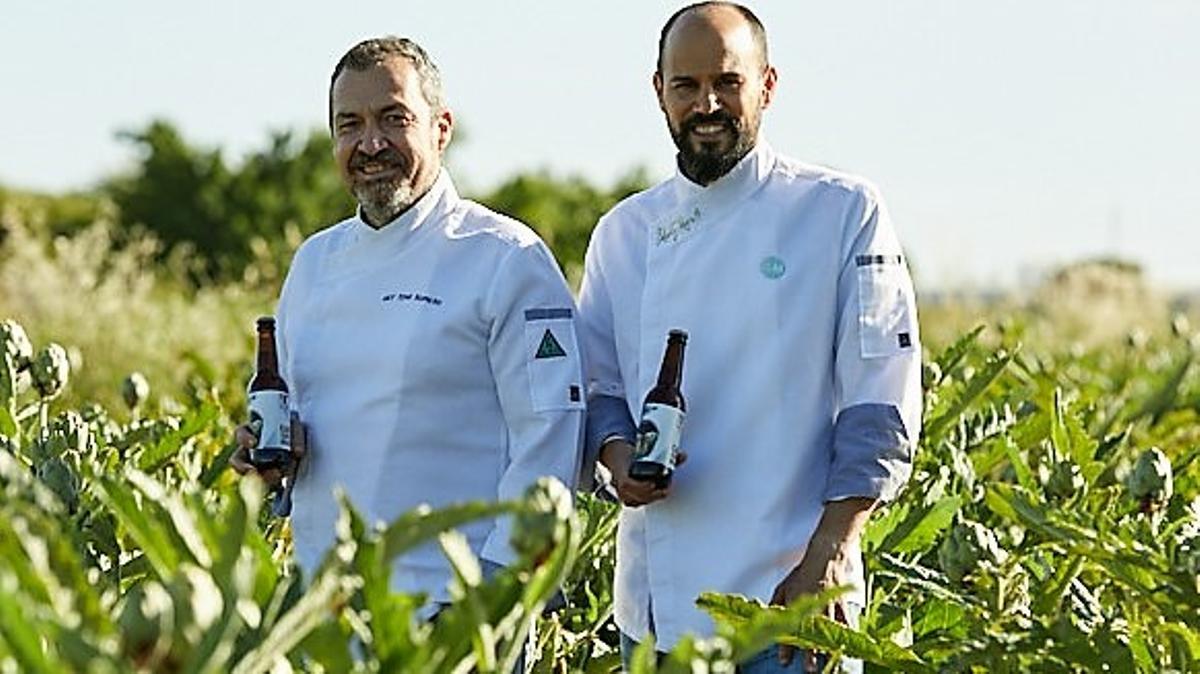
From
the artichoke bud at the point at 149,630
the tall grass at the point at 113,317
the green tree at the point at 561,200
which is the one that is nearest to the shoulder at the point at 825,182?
the artichoke bud at the point at 149,630

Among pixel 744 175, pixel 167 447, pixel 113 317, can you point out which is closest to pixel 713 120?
pixel 744 175

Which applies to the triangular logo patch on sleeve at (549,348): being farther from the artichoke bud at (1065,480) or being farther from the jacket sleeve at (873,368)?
the artichoke bud at (1065,480)

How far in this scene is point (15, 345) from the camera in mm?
4023

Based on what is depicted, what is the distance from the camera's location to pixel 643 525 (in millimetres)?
3496

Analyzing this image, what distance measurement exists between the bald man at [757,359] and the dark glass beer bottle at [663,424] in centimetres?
5

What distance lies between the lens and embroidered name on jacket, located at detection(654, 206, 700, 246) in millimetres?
3498

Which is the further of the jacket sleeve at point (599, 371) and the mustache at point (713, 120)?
the jacket sleeve at point (599, 371)

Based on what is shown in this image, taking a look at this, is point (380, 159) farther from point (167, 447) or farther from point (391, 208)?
point (167, 447)

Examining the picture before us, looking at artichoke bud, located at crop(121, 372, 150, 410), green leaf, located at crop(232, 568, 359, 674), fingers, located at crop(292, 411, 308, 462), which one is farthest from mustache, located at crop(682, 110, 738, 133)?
artichoke bud, located at crop(121, 372, 150, 410)

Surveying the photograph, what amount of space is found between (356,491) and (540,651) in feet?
1.52

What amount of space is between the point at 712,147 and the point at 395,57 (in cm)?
51

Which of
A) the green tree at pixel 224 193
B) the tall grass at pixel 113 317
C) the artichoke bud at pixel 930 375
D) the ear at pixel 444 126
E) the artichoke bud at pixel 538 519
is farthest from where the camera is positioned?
the green tree at pixel 224 193

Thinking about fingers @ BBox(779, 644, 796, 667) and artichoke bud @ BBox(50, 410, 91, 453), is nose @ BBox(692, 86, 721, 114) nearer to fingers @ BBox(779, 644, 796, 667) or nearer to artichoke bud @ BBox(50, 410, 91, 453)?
fingers @ BBox(779, 644, 796, 667)

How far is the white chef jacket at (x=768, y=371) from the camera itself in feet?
10.8
